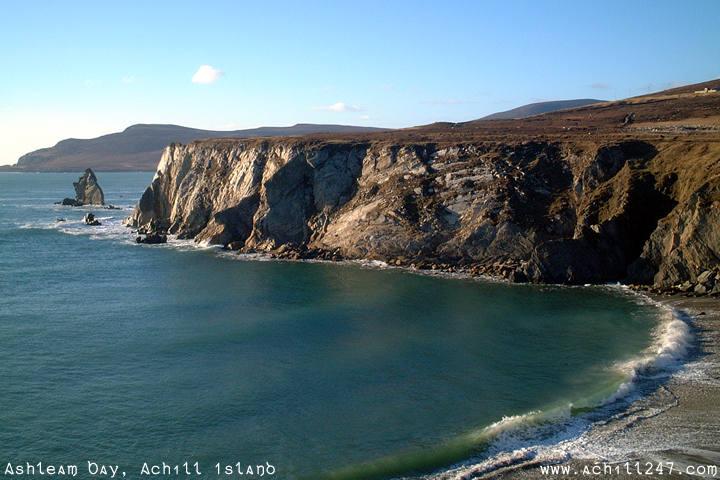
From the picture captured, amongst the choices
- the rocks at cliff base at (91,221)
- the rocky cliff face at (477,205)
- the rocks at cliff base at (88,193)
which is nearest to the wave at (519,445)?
the rocky cliff face at (477,205)

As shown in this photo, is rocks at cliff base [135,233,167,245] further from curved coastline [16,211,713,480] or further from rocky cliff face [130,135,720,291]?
curved coastline [16,211,713,480]

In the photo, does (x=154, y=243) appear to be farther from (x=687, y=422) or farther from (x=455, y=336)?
(x=687, y=422)

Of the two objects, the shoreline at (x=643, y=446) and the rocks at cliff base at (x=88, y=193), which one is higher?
the rocks at cliff base at (x=88, y=193)

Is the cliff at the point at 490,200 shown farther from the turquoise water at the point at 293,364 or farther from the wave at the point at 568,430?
the wave at the point at 568,430

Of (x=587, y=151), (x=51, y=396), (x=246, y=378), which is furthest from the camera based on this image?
Result: (x=587, y=151)

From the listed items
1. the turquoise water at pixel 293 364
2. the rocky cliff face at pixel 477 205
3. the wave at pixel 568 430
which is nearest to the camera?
the wave at pixel 568 430

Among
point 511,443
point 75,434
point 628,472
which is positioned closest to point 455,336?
point 511,443

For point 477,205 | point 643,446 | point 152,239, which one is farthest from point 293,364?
point 152,239
